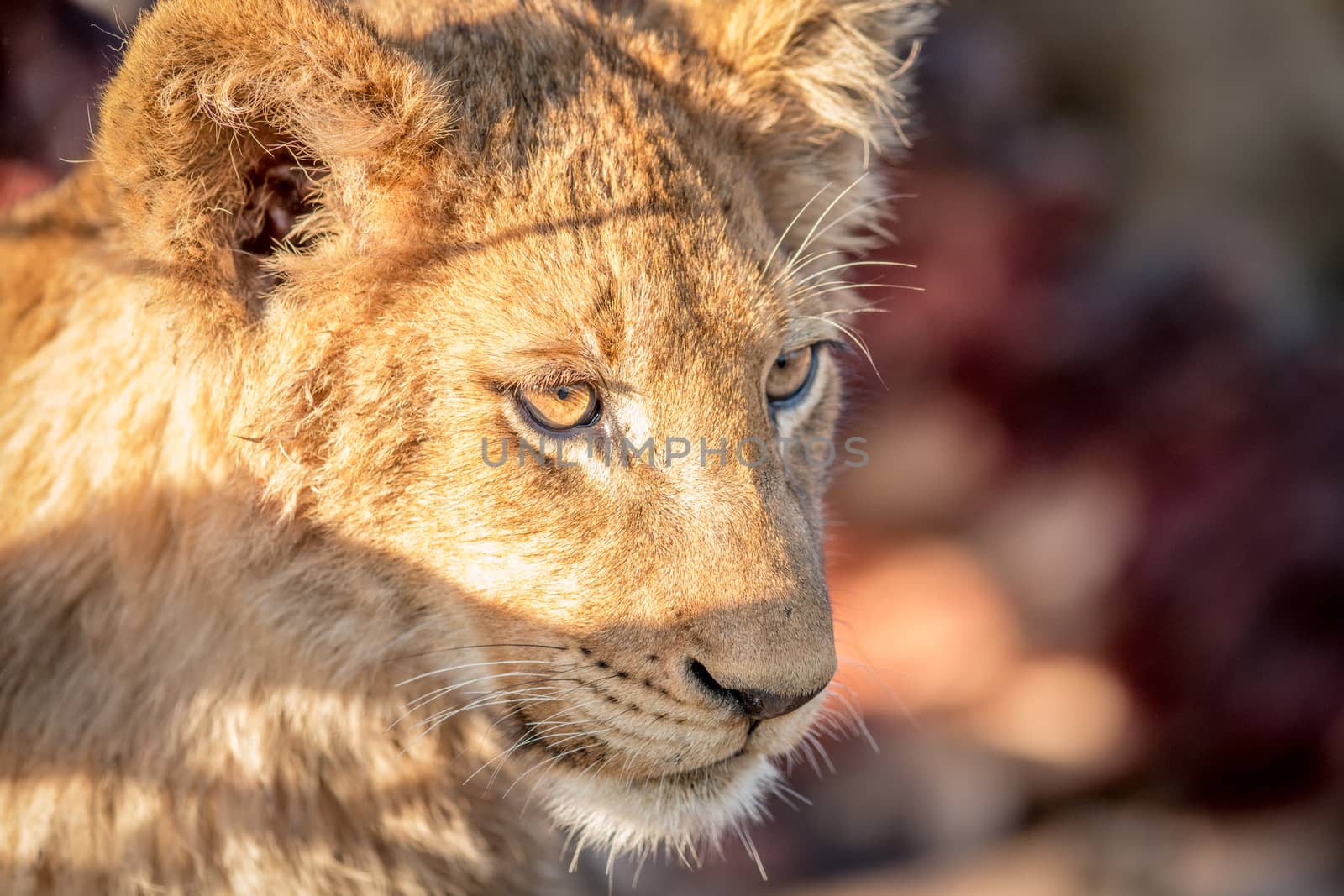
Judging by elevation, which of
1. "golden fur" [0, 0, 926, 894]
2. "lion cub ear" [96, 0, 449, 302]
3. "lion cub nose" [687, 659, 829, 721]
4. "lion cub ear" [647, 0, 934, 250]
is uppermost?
"lion cub ear" [647, 0, 934, 250]

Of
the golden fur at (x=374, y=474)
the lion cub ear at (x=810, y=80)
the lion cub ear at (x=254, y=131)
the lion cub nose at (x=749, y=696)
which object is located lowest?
the lion cub nose at (x=749, y=696)

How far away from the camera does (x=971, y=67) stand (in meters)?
4.57

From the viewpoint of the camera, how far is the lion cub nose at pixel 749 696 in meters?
1.81

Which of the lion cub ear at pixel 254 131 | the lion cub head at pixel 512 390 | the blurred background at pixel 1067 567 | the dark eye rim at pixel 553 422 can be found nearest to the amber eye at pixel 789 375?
the lion cub head at pixel 512 390

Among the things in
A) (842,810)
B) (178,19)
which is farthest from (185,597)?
(842,810)

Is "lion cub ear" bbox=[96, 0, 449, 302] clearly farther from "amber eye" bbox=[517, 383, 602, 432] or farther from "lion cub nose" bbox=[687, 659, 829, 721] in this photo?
"lion cub nose" bbox=[687, 659, 829, 721]

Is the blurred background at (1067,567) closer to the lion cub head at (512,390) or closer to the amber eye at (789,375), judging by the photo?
the amber eye at (789,375)

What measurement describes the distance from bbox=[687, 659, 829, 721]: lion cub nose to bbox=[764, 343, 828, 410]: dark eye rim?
0.57 meters

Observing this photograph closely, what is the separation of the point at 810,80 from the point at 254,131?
111 centimetres

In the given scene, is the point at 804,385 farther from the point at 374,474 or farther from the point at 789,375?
the point at 374,474

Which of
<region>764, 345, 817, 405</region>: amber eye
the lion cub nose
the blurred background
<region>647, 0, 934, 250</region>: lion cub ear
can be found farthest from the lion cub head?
the blurred background

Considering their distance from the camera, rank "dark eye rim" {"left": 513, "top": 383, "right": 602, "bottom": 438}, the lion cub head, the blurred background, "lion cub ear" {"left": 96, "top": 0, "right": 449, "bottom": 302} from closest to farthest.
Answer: "lion cub ear" {"left": 96, "top": 0, "right": 449, "bottom": 302} < the lion cub head < "dark eye rim" {"left": 513, "top": 383, "right": 602, "bottom": 438} < the blurred background

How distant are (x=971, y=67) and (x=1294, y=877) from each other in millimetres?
2938

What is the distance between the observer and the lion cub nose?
5.94ft
